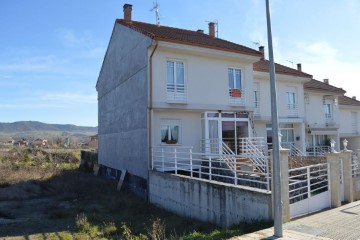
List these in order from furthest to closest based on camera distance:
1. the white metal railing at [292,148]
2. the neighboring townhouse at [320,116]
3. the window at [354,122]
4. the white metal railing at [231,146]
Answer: the window at [354,122] < the neighboring townhouse at [320,116] < the white metal railing at [292,148] < the white metal railing at [231,146]

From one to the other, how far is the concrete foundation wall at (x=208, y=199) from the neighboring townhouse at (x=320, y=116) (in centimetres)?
1695

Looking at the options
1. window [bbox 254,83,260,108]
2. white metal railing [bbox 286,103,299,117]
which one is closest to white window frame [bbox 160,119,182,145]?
window [bbox 254,83,260,108]

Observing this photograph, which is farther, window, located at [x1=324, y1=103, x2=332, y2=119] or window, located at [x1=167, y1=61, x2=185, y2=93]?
window, located at [x1=324, y1=103, x2=332, y2=119]

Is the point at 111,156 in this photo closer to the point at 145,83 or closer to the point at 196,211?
the point at 145,83

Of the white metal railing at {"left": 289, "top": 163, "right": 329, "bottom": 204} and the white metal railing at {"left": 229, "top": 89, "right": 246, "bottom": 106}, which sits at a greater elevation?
the white metal railing at {"left": 229, "top": 89, "right": 246, "bottom": 106}

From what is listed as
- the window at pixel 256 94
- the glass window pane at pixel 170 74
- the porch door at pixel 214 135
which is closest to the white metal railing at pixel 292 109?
the window at pixel 256 94

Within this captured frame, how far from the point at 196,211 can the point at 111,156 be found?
13.4 meters

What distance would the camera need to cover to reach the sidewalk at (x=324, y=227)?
7871mm

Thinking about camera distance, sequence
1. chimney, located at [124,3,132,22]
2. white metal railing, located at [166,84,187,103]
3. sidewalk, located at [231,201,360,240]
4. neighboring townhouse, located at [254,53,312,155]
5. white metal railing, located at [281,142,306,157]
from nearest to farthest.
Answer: sidewalk, located at [231,201,360,240] → white metal railing, located at [166,84,187,103] → chimney, located at [124,3,132,22] → neighboring townhouse, located at [254,53,312,155] → white metal railing, located at [281,142,306,157]

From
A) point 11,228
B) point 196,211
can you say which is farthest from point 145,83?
point 11,228

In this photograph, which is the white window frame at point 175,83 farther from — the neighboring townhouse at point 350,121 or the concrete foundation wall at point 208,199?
the neighboring townhouse at point 350,121

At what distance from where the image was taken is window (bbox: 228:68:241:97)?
63.9 feet

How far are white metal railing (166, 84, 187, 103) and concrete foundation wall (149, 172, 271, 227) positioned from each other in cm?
398

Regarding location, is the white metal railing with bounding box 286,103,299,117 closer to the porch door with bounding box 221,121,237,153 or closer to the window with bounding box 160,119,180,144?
the porch door with bounding box 221,121,237,153
